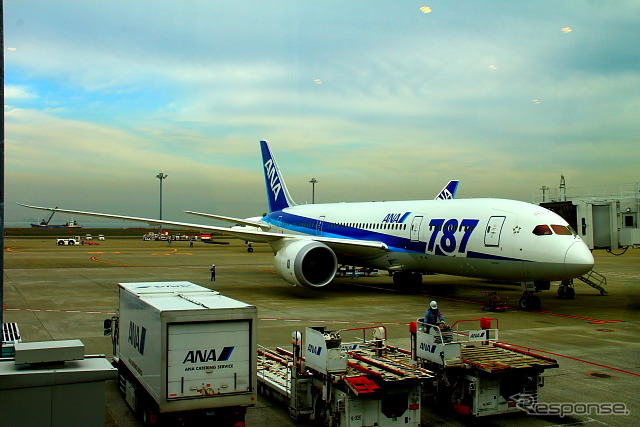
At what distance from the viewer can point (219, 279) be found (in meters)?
32.1

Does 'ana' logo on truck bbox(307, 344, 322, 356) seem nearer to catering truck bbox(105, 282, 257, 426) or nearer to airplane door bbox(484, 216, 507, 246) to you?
catering truck bbox(105, 282, 257, 426)

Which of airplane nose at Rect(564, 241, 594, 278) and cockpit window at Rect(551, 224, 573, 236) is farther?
cockpit window at Rect(551, 224, 573, 236)

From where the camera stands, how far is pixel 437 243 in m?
22.7

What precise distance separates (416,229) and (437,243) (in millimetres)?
1398

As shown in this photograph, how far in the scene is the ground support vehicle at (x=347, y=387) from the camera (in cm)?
833

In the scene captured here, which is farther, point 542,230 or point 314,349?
point 542,230

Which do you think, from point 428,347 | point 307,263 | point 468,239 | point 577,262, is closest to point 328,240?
point 307,263

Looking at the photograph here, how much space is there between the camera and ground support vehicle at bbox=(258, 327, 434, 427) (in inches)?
328

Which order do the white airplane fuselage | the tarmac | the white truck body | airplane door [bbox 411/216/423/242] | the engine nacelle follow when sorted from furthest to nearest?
airplane door [bbox 411/216/423/242], the engine nacelle, the white airplane fuselage, the tarmac, the white truck body

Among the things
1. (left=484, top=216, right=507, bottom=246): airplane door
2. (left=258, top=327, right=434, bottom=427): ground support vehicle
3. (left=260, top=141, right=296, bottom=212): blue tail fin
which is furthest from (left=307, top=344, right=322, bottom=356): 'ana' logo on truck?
(left=260, top=141, right=296, bottom=212): blue tail fin

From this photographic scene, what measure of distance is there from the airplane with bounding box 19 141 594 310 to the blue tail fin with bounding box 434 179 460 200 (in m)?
11.7

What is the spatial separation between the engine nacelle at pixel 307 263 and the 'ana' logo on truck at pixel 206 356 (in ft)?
50.4

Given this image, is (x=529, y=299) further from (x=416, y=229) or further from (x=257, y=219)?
(x=257, y=219)

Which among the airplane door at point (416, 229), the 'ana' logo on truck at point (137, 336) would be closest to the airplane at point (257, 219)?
the airplane door at point (416, 229)
